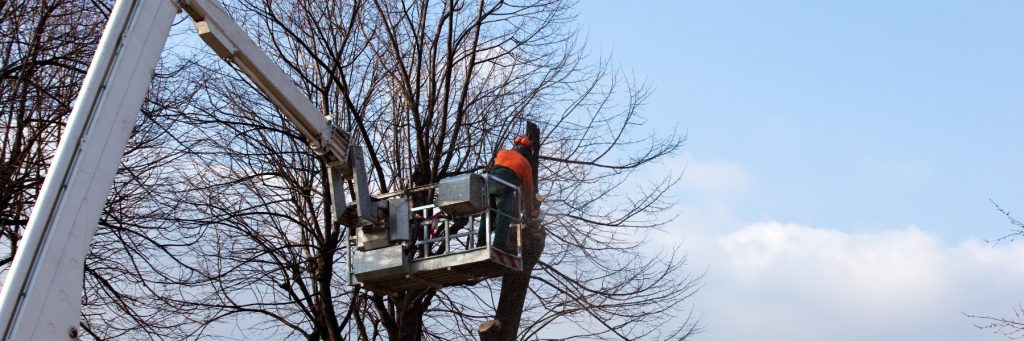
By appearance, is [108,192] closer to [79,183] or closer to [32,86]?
[79,183]

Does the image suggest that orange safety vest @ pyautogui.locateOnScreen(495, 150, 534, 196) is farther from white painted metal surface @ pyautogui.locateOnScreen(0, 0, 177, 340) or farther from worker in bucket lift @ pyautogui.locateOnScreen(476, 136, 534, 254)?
white painted metal surface @ pyautogui.locateOnScreen(0, 0, 177, 340)

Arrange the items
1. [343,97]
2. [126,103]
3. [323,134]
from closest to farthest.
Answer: [126,103] < [323,134] < [343,97]

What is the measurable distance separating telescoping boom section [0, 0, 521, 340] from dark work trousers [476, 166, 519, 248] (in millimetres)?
80

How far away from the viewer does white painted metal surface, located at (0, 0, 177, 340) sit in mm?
6973

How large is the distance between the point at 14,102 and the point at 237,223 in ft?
10.4

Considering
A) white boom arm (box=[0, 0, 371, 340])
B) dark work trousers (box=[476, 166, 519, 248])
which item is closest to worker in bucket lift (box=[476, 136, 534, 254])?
dark work trousers (box=[476, 166, 519, 248])

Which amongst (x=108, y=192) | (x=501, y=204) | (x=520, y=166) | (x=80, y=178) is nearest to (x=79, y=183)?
(x=80, y=178)

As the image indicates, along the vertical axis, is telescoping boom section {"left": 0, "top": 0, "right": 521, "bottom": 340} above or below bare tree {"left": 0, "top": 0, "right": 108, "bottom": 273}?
below

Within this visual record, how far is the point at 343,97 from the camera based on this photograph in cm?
1574

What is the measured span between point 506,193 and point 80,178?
17.0 feet

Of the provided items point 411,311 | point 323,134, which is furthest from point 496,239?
point 411,311

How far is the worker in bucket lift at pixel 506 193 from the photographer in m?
11.8

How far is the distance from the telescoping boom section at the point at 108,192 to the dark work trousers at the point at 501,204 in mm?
80

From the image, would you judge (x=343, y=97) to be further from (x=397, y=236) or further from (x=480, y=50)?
(x=397, y=236)
